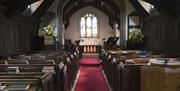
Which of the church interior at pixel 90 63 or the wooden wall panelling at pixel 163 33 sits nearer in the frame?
the church interior at pixel 90 63

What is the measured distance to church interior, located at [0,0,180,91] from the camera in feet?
12.1

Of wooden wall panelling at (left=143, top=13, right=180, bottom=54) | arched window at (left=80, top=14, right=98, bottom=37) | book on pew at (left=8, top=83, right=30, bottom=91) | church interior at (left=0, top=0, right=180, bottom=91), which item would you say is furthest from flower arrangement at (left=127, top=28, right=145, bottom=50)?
arched window at (left=80, top=14, right=98, bottom=37)

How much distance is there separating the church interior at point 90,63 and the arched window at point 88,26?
262cm

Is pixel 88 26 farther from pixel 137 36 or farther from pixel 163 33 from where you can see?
pixel 163 33

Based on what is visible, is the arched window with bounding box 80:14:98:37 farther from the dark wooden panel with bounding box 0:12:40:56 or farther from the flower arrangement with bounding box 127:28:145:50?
the dark wooden panel with bounding box 0:12:40:56

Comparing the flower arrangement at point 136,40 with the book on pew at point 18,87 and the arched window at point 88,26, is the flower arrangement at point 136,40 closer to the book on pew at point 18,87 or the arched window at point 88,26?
the book on pew at point 18,87

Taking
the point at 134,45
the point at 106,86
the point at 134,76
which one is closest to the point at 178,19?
the point at 106,86

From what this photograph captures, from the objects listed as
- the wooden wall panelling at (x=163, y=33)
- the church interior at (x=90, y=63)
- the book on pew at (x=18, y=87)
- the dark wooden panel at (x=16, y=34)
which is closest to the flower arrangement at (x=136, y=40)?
the church interior at (x=90, y=63)

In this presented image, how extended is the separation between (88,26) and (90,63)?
36.0ft

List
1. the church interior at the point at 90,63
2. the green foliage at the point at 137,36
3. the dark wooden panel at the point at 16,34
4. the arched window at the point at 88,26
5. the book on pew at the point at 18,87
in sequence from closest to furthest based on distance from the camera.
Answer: the book on pew at the point at 18,87 → the church interior at the point at 90,63 → the dark wooden panel at the point at 16,34 → the green foliage at the point at 137,36 → the arched window at the point at 88,26

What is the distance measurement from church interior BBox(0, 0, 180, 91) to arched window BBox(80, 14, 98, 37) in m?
2.62

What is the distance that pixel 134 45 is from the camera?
13.8 metres

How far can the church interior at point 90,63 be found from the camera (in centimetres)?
370

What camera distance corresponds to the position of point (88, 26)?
26.5 m
